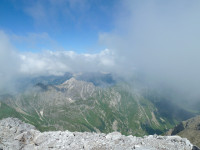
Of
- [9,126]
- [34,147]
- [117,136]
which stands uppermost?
[9,126]

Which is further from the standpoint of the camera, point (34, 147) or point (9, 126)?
point (9, 126)

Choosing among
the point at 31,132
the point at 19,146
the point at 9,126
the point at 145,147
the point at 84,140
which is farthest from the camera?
the point at 9,126

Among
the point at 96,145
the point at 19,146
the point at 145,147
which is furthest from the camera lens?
the point at 19,146

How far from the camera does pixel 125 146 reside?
2672cm

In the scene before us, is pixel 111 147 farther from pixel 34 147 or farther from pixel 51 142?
pixel 34 147

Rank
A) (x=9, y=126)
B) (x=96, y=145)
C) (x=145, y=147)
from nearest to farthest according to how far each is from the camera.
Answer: (x=145, y=147) < (x=96, y=145) < (x=9, y=126)

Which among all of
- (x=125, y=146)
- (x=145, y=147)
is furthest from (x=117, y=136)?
(x=145, y=147)

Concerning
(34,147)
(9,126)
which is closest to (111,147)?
(34,147)

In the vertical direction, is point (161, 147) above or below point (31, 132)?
below

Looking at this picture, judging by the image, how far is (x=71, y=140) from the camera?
3055 cm

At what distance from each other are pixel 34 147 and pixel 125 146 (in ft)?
67.5

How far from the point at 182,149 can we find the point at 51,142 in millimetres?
26771

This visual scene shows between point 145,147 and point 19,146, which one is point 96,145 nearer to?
point 145,147

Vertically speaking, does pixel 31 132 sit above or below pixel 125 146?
above
